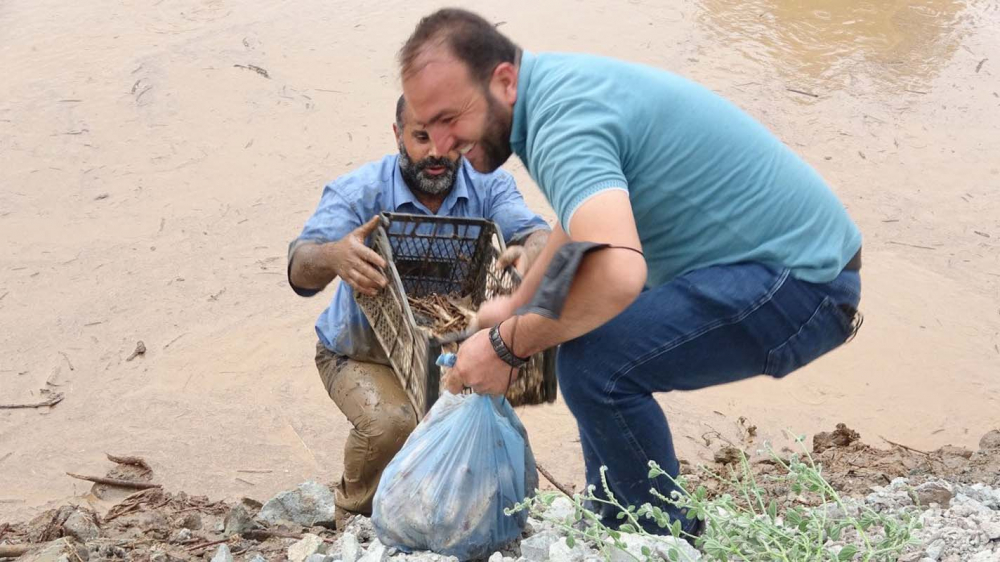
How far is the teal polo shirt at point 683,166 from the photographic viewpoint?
2543 mm

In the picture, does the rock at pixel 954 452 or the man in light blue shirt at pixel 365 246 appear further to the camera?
the rock at pixel 954 452

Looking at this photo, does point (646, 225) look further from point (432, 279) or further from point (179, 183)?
point (179, 183)

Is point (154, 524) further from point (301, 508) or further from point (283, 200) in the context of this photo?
point (283, 200)

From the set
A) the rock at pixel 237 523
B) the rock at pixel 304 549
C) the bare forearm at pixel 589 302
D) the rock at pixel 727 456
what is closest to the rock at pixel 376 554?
the rock at pixel 304 549

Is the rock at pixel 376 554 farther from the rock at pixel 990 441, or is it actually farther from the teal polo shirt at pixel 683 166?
the rock at pixel 990 441

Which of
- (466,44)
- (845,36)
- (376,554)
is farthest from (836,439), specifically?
(845,36)

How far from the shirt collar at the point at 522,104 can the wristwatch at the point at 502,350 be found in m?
0.49

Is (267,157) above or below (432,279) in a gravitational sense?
below

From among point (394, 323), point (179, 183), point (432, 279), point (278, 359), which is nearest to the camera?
point (394, 323)

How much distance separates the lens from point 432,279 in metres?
4.04

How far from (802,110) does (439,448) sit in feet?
20.4

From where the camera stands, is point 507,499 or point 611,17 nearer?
point 507,499

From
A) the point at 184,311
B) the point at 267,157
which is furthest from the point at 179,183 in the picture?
the point at 184,311

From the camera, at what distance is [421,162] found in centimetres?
388
